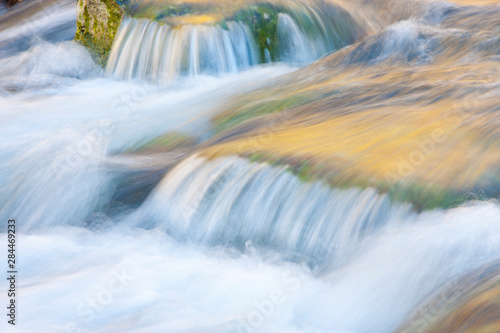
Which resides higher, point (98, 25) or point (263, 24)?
point (98, 25)

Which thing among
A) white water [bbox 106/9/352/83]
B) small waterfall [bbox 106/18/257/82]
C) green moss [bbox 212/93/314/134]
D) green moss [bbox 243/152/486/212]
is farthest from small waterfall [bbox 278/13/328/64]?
green moss [bbox 243/152/486/212]

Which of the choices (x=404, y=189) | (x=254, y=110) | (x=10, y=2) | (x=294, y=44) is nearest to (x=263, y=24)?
(x=294, y=44)

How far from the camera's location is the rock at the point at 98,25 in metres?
7.15

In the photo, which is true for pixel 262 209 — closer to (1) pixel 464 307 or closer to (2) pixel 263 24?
(1) pixel 464 307

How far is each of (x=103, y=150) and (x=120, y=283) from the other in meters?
1.85

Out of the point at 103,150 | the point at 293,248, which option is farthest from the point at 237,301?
the point at 103,150

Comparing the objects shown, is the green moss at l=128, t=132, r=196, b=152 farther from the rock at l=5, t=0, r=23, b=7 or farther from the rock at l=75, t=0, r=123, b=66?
the rock at l=5, t=0, r=23, b=7

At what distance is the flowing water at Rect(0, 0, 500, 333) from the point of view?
122 inches

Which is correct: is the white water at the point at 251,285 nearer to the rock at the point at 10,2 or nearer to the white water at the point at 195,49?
the white water at the point at 195,49

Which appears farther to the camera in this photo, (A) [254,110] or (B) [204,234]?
(A) [254,110]

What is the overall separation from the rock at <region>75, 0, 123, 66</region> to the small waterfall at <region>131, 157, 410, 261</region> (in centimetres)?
341

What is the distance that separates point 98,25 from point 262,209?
4.37 metres

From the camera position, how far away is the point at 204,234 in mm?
3908

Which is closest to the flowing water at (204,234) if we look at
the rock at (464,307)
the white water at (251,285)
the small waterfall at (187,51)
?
the white water at (251,285)
